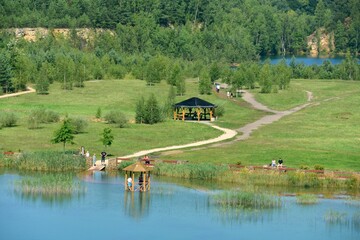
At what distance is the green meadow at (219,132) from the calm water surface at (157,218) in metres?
14.3

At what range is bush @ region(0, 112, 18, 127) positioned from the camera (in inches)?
4392

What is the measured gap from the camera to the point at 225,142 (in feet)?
342

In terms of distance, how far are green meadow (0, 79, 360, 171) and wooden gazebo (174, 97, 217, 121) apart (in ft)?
7.33

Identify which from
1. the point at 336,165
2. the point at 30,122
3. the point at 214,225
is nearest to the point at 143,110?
the point at 30,122

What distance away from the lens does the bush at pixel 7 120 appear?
112 meters

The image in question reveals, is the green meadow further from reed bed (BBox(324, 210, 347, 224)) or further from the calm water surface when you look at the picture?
reed bed (BBox(324, 210, 347, 224))

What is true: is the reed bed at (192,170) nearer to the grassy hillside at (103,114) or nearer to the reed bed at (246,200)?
the reed bed at (246,200)

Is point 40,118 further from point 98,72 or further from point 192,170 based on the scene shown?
point 98,72

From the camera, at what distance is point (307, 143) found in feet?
339

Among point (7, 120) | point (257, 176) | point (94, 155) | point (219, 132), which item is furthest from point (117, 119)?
point (257, 176)

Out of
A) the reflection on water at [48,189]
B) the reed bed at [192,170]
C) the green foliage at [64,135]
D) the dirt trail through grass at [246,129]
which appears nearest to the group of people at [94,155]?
the green foliage at [64,135]

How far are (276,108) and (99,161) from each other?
57904 mm

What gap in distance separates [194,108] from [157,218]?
62.3m

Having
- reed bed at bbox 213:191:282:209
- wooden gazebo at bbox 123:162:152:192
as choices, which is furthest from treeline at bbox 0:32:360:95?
reed bed at bbox 213:191:282:209
